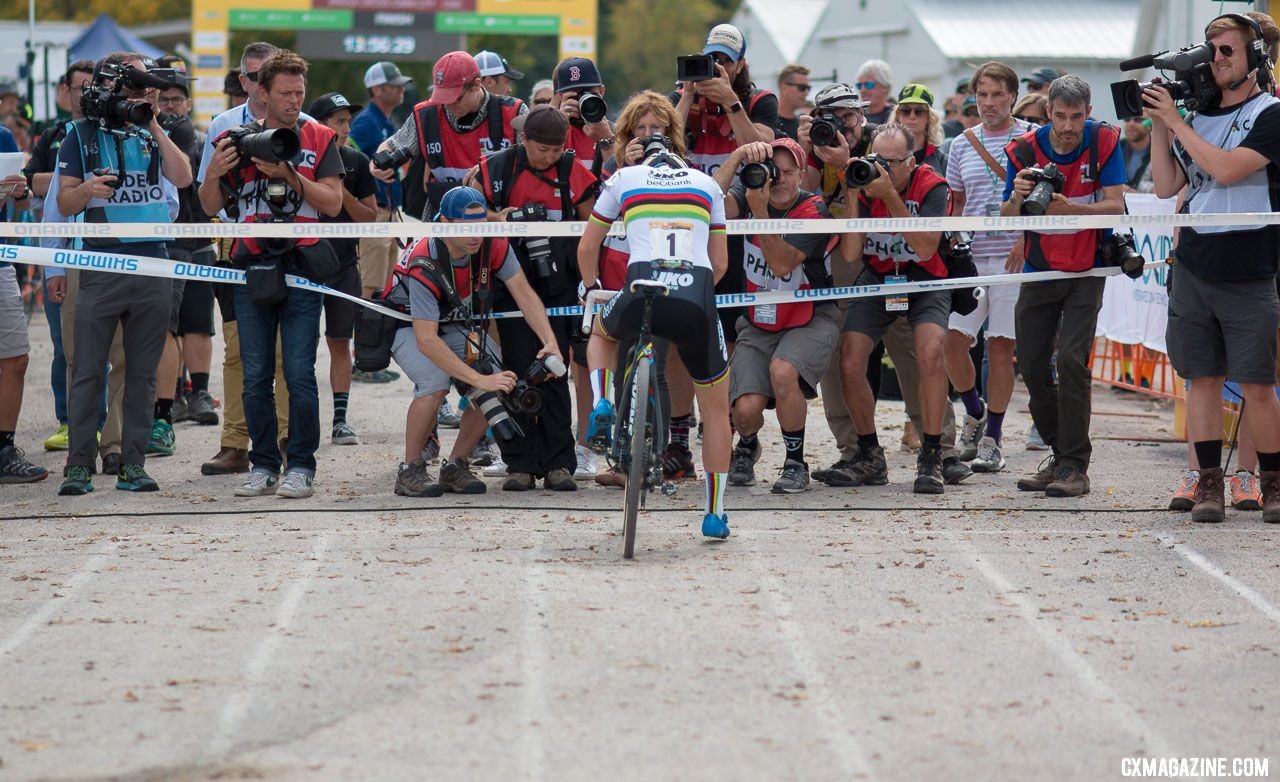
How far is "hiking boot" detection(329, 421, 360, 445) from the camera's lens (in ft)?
34.4

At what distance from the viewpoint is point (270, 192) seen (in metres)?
8.28

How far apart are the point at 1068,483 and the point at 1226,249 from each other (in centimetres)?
153

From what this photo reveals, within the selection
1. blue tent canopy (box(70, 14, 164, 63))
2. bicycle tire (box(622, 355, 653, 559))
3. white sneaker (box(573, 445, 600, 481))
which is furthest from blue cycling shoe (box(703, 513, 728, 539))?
blue tent canopy (box(70, 14, 164, 63))

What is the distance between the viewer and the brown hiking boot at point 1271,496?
7648 millimetres

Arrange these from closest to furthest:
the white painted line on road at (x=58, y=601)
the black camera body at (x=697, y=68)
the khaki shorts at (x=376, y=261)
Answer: the white painted line on road at (x=58, y=601), the black camera body at (x=697, y=68), the khaki shorts at (x=376, y=261)

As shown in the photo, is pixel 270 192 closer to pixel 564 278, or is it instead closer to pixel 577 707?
pixel 564 278

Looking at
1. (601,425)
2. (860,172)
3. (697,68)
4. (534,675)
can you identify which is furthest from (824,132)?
(534,675)

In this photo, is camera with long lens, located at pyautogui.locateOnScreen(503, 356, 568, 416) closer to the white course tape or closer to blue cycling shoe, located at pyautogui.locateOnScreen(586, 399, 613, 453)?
the white course tape

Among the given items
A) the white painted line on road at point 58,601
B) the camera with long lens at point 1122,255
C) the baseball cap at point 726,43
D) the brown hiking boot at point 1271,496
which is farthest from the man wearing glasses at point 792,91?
the white painted line on road at point 58,601

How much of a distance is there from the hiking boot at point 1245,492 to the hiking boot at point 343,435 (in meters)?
5.21

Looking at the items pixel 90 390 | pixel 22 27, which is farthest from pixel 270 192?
pixel 22 27

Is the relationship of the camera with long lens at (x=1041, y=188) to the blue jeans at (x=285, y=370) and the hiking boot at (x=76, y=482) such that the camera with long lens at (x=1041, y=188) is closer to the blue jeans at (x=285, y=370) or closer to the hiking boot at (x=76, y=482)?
the blue jeans at (x=285, y=370)

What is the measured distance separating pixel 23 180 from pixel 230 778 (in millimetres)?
5373

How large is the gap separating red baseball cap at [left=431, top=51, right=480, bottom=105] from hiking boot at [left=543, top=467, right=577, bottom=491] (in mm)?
2264
